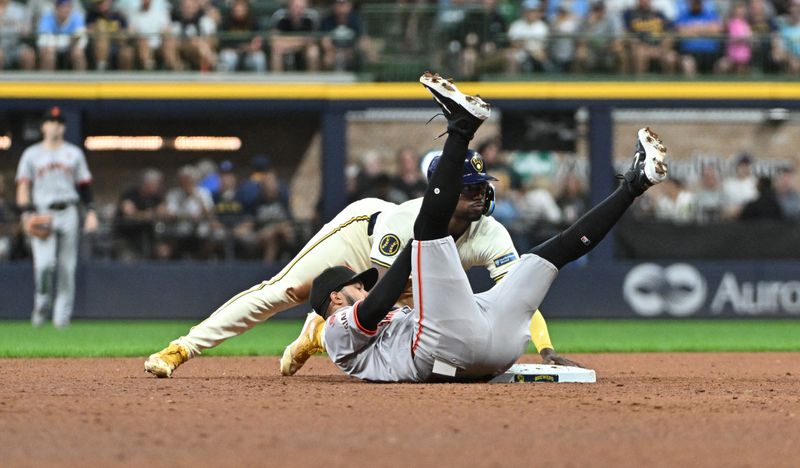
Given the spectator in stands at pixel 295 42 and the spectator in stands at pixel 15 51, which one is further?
the spectator in stands at pixel 295 42

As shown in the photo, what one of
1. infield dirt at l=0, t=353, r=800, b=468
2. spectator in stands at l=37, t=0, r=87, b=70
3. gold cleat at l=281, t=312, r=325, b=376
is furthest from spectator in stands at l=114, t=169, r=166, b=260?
gold cleat at l=281, t=312, r=325, b=376

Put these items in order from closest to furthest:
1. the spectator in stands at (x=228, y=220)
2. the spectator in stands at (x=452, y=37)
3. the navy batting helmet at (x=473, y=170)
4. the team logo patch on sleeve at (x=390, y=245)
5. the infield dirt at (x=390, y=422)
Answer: the infield dirt at (x=390, y=422)
the navy batting helmet at (x=473, y=170)
the team logo patch on sleeve at (x=390, y=245)
the spectator in stands at (x=228, y=220)
the spectator in stands at (x=452, y=37)

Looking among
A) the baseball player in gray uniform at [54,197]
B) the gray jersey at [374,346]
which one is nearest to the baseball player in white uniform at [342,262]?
the gray jersey at [374,346]

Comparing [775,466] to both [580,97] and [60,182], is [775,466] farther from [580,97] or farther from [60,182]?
[580,97]

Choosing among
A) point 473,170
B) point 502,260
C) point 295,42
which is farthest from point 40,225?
point 473,170

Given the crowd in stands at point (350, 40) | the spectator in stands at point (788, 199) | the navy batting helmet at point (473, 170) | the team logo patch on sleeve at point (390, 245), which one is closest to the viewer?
the navy batting helmet at point (473, 170)

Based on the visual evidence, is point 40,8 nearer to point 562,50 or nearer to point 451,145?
point 562,50

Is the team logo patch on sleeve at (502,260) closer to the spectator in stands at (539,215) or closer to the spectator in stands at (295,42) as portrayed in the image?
the spectator in stands at (539,215)

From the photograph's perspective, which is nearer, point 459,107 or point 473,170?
point 459,107
